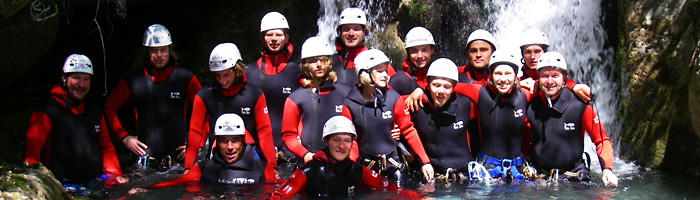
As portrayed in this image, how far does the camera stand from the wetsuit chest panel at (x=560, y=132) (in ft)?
22.9

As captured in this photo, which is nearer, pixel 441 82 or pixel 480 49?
pixel 441 82

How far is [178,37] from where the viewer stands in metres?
11.0

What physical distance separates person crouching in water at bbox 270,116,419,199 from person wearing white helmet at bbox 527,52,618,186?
1720 mm

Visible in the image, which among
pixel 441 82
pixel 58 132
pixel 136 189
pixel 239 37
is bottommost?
pixel 136 189

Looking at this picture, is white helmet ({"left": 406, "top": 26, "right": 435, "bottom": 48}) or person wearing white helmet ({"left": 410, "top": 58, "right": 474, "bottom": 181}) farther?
white helmet ({"left": 406, "top": 26, "right": 435, "bottom": 48})

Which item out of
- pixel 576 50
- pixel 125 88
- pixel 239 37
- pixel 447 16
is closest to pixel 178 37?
pixel 239 37

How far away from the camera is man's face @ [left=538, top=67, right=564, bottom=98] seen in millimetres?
6855

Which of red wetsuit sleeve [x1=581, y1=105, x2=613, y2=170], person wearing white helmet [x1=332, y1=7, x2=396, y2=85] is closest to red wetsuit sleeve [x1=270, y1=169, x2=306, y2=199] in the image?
person wearing white helmet [x1=332, y1=7, x2=396, y2=85]

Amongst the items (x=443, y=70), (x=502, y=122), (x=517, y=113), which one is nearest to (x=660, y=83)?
(x=517, y=113)

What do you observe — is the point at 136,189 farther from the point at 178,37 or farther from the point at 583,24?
the point at 583,24

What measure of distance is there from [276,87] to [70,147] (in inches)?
88.9

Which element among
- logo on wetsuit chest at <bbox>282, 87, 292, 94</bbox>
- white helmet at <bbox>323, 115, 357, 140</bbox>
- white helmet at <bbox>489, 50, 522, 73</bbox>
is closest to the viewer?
white helmet at <bbox>323, 115, 357, 140</bbox>

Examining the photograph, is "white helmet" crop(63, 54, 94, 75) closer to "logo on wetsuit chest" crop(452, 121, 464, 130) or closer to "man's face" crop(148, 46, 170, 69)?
"man's face" crop(148, 46, 170, 69)

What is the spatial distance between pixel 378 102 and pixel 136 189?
99.5 inches
